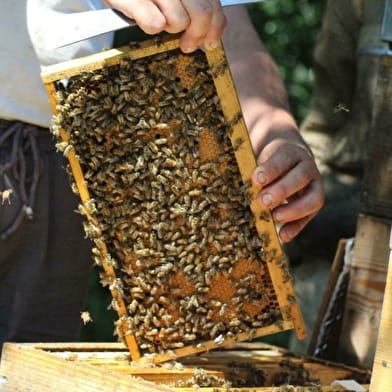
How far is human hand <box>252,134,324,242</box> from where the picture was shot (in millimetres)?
3010

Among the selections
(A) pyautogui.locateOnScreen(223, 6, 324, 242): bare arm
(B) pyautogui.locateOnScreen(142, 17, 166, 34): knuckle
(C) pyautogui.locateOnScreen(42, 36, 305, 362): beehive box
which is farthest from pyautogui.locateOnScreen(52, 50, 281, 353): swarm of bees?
(B) pyautogui.locateOnScreen(142, 17, 166, 34): knuckle

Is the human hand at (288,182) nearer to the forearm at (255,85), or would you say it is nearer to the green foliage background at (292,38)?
the forearm at (255,85)

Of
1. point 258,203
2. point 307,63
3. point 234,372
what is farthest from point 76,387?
point 307,63

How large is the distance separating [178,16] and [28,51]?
94 centimetres

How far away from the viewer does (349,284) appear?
4.00 m

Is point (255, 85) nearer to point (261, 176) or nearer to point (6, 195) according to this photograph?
point (261, 176)

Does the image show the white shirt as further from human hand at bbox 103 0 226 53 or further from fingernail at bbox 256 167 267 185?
fingernail at bbox 256 167 267 185

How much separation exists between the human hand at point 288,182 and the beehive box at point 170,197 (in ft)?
0.18

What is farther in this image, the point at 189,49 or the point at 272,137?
the point at 272,137

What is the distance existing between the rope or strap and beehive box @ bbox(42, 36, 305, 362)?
0.40 meters

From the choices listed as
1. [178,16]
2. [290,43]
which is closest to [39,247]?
[178,16]

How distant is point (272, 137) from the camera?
10.8 feet

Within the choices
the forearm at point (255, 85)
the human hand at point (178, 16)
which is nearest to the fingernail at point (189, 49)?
the human hand at point (178, 16)

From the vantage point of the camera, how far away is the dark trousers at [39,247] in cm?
345
